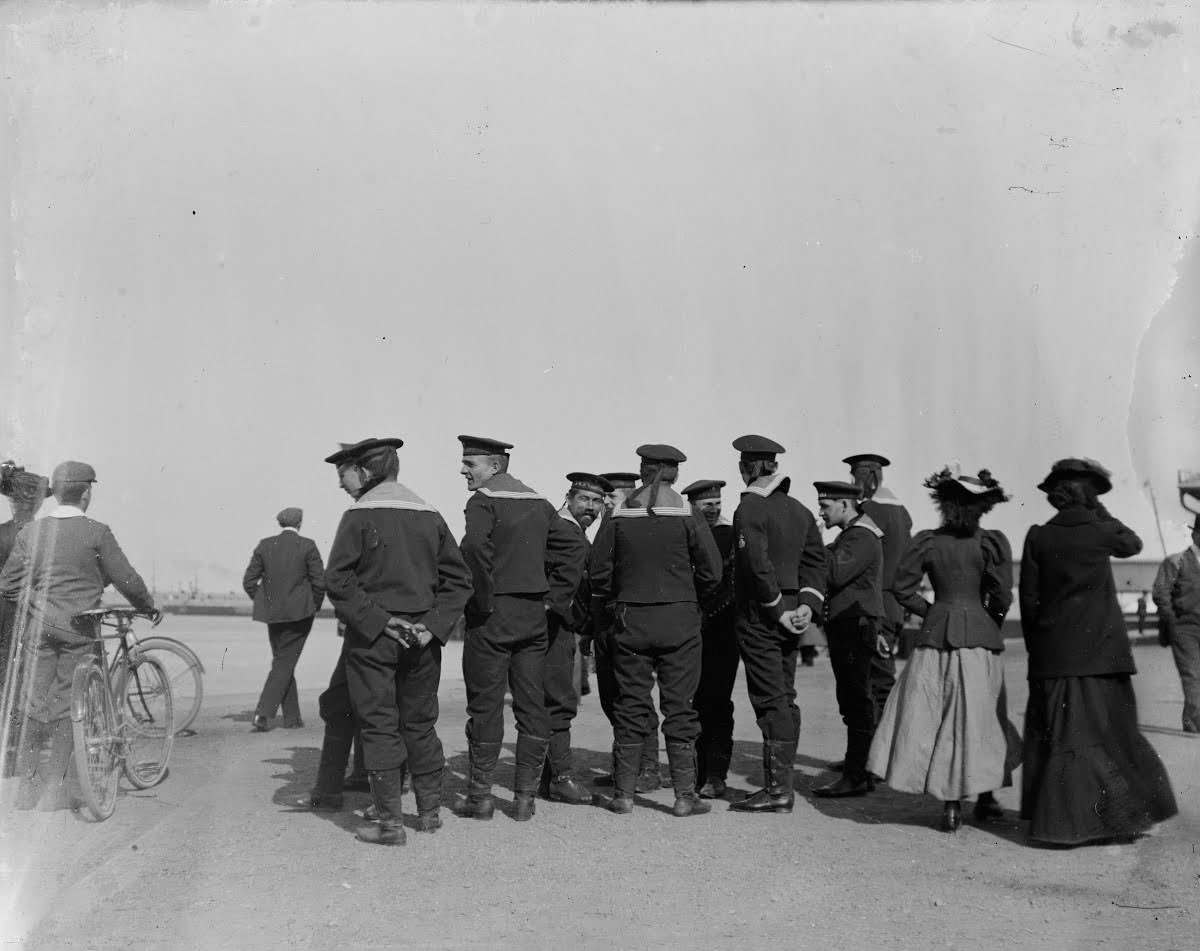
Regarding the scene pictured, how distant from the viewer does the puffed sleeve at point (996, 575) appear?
286 inches

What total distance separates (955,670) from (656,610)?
1.77 meters

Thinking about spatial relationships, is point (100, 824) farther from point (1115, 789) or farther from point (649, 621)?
→ point (1115, 789)

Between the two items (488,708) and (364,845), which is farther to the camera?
(488,708)

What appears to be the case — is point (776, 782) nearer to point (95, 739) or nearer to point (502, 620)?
point (502, 620)

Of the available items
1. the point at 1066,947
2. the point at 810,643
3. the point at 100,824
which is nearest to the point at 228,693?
the point at 100,824

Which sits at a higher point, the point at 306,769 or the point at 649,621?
the point at 649,621

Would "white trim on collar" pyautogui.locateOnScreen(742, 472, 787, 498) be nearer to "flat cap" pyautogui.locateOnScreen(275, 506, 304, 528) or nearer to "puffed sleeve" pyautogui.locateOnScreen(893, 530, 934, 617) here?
"puffed sleeve" pyautogui.locateOnScreen(893, 530, 934, 617)

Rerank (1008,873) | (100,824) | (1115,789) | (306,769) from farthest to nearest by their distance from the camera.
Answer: (306,769) < (100,824) < (1115,789) < (1008,873)

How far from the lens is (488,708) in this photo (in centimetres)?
758

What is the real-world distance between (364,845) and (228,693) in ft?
28.9

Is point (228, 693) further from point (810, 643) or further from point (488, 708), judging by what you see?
point (810, 643)

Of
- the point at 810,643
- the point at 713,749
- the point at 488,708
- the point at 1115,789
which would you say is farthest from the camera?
the point at 810,643

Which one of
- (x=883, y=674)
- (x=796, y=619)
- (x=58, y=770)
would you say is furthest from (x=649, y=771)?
(x=58, y=770)

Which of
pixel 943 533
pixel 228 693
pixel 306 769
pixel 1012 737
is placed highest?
pixel 943 533
